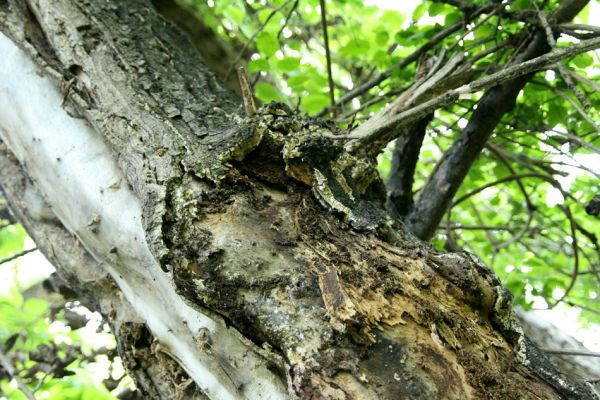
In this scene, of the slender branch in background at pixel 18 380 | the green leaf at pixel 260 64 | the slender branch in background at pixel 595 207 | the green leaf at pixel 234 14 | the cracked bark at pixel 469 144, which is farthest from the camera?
the green leaf at pixel 234 14

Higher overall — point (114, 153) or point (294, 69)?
point (294, 69)

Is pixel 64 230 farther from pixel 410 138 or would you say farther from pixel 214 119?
pixel 410 138

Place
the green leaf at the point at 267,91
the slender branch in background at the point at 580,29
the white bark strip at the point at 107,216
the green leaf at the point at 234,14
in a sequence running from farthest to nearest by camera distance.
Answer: the green leaf at the point at 234,14 → the green leaf at the point at 267,91 → the slender branch in background at the point at 580,29 → the white bark strip at the point at 107,216

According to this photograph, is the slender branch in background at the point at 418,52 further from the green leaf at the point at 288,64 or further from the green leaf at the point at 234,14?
the green leaf at the point at 234,14

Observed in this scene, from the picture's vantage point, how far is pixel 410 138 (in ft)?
6.73

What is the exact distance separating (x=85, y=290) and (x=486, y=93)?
5.26 ft

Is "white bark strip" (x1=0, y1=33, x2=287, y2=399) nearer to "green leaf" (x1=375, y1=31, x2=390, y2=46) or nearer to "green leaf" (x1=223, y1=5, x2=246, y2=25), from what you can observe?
"green leaf" (x1=223, y1=5, x2=246, y2=25)

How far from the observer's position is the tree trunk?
1.03 m

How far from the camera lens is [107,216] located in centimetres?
146

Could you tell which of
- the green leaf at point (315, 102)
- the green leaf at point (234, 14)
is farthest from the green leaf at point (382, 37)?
the green leaf at point (234, 14)

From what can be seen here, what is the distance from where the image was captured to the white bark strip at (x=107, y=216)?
1.18 metres

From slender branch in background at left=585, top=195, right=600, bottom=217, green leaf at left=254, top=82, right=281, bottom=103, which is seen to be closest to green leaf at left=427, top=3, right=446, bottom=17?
green leaf at left=254, top=82, right=281, bottom=103

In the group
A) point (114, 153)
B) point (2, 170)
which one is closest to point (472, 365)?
point (114, 153)

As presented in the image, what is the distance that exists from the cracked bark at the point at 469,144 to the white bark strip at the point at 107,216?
1089mm
